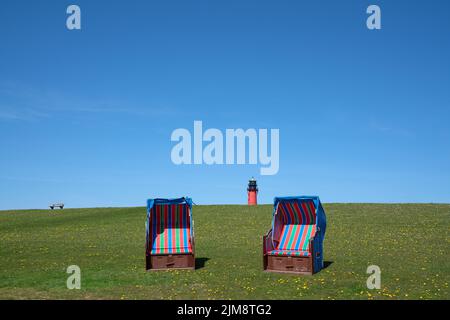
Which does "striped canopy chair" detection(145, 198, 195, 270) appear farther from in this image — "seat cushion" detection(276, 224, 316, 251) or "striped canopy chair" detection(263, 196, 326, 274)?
"seat cushion" detection(276, 224, 316, 251)

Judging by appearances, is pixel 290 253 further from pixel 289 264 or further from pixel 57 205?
pixel 57 205

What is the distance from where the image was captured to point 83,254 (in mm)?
22500

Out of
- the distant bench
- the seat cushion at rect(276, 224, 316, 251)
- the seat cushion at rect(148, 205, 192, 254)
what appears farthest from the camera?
the distant bench

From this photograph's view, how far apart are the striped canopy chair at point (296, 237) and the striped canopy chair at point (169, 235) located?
327 cm

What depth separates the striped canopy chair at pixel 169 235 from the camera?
17.6 m

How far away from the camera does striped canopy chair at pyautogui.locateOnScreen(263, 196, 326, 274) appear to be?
53.7 ft

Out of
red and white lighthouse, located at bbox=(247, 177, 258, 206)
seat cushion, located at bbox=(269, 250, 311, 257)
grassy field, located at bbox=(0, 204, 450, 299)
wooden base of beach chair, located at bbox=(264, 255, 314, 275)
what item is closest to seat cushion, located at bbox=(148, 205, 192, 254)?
grassy field, located at bbox=(0, 204, 450, 299)

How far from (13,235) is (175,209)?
19121 millimetres

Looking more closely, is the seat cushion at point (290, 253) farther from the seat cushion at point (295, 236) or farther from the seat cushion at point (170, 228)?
the seat cushion at point (170, 228)

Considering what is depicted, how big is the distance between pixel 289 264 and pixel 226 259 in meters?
4.36

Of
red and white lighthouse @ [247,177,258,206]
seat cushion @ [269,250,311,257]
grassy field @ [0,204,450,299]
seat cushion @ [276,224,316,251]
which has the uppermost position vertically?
red and white lighthouse @ [247,177,258,206]

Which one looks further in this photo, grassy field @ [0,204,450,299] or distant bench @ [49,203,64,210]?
distant bench @ [49,203,64,210]

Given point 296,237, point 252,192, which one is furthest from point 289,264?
point 252,192

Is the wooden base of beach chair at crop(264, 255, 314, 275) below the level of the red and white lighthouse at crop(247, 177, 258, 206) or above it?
below
